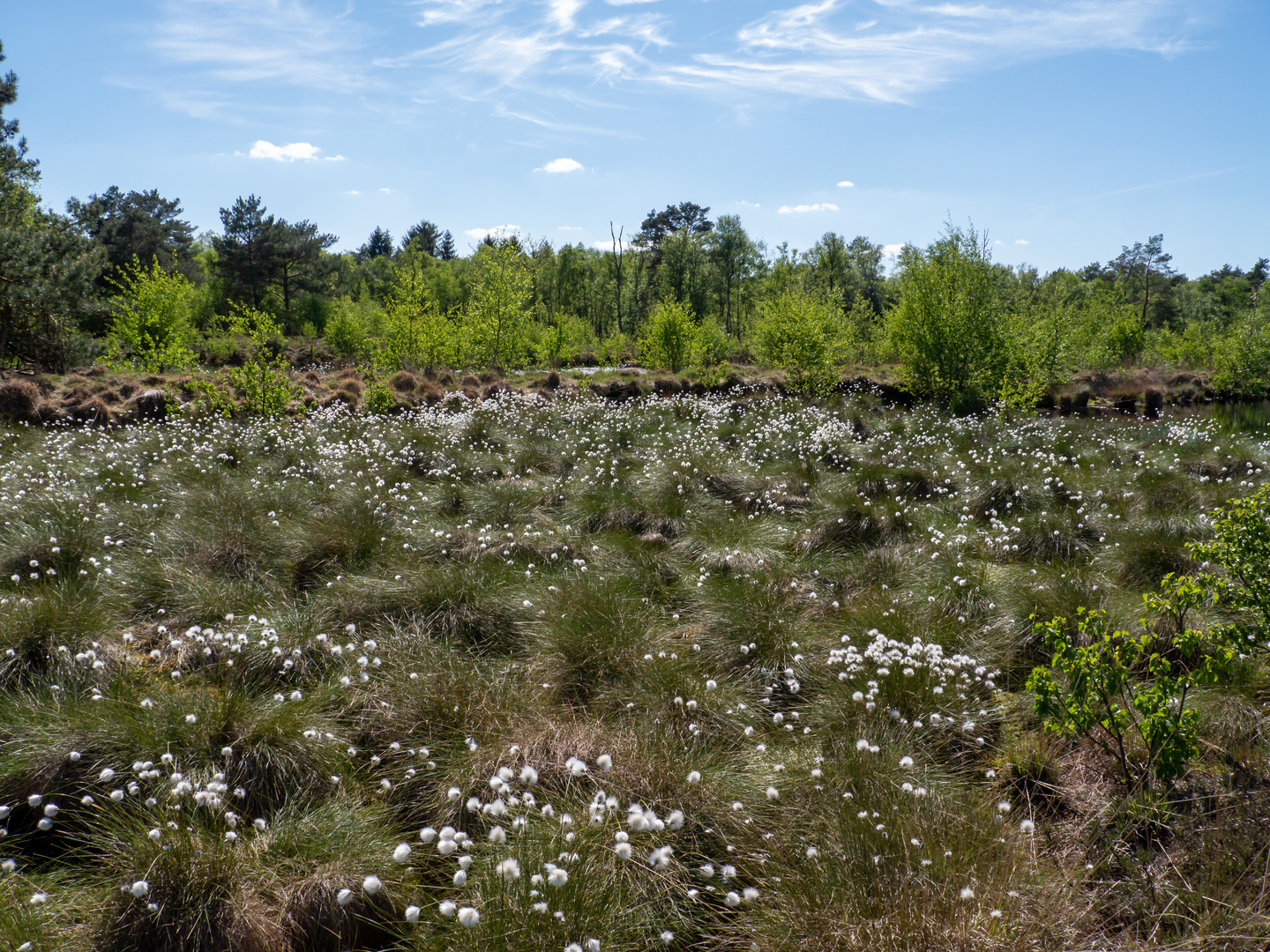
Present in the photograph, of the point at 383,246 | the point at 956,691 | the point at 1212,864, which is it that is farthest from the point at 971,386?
the point at 383,246

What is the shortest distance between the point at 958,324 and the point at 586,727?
1811 centimetres

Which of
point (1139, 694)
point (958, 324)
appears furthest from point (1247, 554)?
point (958, 324)

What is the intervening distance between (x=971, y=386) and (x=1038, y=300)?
24.2 meters

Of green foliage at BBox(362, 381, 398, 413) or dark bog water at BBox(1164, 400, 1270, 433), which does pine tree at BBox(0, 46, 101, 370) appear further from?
dark bog water at BBox(1164, 400, 1270, 433)

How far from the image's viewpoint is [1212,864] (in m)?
2.89

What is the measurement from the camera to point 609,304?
61.1 metres

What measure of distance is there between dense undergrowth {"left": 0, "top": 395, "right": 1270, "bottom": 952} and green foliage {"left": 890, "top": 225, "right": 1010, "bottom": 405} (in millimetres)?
9780

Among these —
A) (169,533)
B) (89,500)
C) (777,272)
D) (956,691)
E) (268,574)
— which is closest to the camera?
(956,691)

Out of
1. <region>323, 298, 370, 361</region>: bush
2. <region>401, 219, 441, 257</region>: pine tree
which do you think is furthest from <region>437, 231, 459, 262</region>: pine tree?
<region>323, 298, 370, 361</region>: bush

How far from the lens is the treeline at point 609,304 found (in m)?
19.0

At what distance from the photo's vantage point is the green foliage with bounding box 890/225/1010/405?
60.6 ft

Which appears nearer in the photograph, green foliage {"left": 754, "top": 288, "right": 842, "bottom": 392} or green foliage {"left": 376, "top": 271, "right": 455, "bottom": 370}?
green foliage {"left": 754, "top": 288, "right": 842, "bottom": 392}

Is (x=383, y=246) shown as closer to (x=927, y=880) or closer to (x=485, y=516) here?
(x=485, y=516)

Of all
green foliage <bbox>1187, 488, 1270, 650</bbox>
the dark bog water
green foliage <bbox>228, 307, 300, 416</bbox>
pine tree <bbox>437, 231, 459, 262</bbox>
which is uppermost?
pine tree <bbox>437, 231, 459, 262</bbox>
